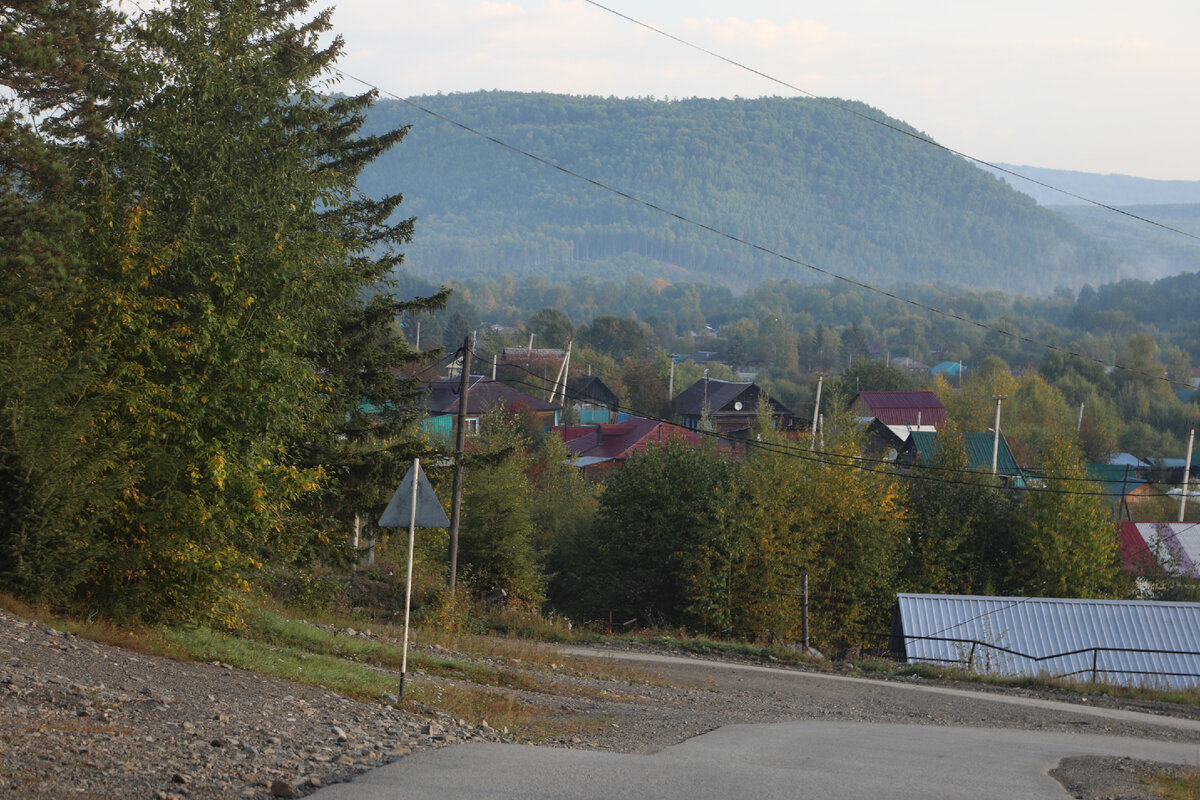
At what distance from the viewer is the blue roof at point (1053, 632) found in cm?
2709

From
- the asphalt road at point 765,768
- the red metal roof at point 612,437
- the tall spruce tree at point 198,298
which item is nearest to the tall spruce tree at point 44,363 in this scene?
the tall spruce tree at point 198,298

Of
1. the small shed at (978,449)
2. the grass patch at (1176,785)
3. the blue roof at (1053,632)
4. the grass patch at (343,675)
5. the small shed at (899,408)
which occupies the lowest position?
the blue roof at (1053,632)

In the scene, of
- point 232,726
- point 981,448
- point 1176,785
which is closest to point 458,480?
point 232,726

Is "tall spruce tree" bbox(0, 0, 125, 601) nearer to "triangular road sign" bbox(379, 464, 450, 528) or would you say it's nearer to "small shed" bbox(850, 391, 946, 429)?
"triangular road sign" bbox(379, 464, 450, 528)

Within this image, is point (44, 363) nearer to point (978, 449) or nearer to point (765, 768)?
point (765, 768)

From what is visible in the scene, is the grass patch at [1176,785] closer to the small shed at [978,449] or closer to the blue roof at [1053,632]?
the blue roof at [1053,632]

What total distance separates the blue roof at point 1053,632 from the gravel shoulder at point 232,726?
11.5m

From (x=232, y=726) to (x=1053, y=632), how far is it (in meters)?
26.0

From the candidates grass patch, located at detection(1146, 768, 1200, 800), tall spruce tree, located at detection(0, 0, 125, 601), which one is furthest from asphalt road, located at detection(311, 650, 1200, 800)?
tall spruce tree, located at detection(0, 0, 125, 601)

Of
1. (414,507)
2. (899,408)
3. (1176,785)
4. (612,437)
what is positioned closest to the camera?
(1176,785)

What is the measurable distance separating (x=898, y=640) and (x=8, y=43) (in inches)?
1156

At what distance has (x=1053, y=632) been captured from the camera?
28953 mm

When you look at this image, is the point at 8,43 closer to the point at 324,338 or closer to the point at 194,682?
the point at 324,338

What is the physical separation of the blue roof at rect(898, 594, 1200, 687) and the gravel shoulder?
37.6ft
